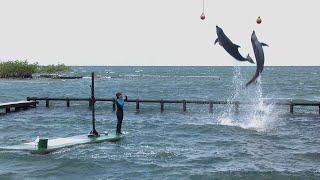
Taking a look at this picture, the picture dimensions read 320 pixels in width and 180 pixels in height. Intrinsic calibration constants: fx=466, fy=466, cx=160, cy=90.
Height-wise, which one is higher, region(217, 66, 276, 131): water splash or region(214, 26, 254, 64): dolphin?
region(214, 26, 254, 64): dolphin

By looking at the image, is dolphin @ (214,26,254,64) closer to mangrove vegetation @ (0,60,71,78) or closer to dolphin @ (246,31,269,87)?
dolphin @ (246,31,269,87)

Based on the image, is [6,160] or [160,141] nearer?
[6,160]

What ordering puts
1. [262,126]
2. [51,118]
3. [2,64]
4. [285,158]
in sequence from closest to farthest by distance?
[285,158]
[262,126]
[51,118]
[2,64]

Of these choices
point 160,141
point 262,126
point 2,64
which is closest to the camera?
point 160,141

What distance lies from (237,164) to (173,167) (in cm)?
265

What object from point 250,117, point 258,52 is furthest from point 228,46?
point 250,117

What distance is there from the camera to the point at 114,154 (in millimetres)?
20344

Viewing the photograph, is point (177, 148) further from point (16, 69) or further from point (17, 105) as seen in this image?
point (16, 69)

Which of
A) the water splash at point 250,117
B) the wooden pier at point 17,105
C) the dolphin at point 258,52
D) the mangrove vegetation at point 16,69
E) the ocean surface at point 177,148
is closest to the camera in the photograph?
the dolphin at point 258,52

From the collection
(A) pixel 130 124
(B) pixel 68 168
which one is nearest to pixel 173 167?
(B) pixel 68 168

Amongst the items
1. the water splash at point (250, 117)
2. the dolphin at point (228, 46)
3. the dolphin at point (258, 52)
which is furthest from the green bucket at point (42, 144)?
the water splash at point (250, 117)

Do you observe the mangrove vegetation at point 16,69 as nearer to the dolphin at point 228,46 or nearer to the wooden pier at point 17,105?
the wooden pier at point 17,105

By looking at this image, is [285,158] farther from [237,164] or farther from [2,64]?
[2,64]

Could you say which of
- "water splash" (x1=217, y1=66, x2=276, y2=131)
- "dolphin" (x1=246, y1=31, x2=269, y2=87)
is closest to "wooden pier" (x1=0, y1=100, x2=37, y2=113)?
"water splash" (x1=217, y1=66, x2=276, y2=131)
